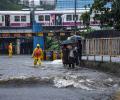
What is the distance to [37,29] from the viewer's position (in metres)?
54.7

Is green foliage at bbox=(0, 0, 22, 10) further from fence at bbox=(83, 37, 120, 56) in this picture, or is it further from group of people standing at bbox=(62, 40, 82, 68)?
fence at bbox=(83, 37, 120, 56)

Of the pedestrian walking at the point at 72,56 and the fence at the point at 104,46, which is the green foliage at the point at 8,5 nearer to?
the pedestrian walking at the point at 72,56

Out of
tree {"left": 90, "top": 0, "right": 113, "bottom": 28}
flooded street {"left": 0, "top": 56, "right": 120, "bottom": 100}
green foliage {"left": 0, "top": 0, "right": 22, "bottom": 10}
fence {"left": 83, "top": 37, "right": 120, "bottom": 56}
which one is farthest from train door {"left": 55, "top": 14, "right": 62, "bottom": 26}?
flooded street {"left": 0, "top": 56, "right": 120, "bottom": 100}

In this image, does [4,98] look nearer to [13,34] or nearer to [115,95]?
[115,95]

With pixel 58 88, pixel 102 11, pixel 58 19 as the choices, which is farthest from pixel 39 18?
pixel 58 88

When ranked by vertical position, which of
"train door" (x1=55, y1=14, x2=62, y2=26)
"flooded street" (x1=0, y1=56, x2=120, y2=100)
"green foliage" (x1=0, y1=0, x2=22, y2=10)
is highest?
"green foliage" (x1=0, y1=0, x2=22, y2=10)

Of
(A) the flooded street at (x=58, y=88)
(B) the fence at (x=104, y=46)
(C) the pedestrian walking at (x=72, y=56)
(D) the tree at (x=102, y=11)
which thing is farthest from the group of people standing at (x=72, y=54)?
(A) the flooded street at (x=58, y=88)

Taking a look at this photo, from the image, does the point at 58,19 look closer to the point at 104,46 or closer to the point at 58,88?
the point at 104,46

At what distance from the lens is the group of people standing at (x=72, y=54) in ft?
106

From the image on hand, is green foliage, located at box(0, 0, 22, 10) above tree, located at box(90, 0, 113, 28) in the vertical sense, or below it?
above

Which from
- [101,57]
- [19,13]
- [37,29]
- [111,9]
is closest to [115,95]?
[111,9]

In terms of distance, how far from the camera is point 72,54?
3219cm

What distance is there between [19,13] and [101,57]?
119 ft

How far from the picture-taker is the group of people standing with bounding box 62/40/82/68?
3219 centimetres
